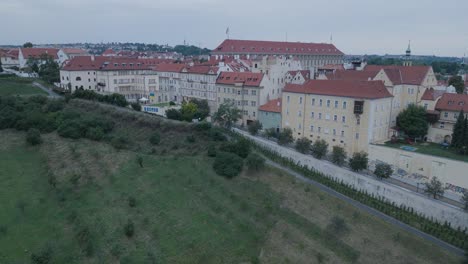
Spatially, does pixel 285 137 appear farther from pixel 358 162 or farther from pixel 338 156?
pixel 358 162

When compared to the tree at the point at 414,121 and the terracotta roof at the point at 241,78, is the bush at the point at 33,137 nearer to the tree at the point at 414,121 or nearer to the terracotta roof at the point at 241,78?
the terracotta roof at the point at 241,78

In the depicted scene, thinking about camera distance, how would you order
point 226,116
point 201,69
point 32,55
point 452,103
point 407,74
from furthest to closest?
point 32,55 → point 201,69 → point 226,116 → point 407,74 → point 452,103

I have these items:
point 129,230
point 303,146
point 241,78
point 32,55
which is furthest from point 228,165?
point 32,55

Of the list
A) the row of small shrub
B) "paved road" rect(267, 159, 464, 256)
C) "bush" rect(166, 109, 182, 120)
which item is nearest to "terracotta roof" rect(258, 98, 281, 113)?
the row of small shrub

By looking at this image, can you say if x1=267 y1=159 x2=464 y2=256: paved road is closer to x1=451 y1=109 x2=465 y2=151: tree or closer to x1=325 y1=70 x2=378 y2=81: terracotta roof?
x1=451 y1=109 x2=465 y2=151: tree

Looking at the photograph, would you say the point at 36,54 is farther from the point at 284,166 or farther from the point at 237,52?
the point at 284,166
